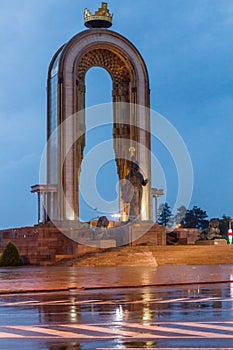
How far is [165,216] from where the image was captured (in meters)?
93.8

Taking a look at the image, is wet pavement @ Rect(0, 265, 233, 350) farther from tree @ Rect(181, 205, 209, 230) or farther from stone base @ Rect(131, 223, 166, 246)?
tree @ Rect(181, 205, 209, 230)

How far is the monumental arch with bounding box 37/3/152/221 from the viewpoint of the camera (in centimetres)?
4741

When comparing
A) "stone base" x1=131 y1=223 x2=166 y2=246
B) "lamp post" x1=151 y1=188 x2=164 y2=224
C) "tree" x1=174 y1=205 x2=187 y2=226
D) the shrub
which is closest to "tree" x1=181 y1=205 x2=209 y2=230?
"tree" x1=174 y1=205 x2=187 y2=226

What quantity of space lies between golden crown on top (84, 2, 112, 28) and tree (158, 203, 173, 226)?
4297 cm

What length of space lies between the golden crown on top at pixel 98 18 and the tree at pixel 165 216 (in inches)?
1692

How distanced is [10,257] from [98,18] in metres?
21.7

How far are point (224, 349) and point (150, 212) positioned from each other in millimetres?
42964

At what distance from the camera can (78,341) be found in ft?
27.4

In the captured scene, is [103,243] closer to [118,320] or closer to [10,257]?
[10,257]

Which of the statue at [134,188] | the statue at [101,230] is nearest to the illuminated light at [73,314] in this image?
the statue at [101,230]

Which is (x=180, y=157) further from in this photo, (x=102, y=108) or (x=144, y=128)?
(x=102, y=108)

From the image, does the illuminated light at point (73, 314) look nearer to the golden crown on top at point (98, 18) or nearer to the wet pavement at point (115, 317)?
the wet pavement at point (115, 317)

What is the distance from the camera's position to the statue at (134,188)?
46.9 metres

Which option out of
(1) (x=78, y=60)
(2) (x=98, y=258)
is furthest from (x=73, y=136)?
(2) (x=98, y=258)
